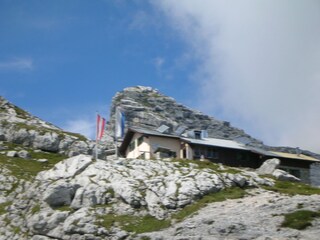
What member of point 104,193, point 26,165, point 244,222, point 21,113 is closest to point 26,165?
point 26,165

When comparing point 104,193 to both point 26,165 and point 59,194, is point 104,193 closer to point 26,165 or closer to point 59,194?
point 59,194

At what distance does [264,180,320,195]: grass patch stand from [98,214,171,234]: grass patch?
18.6 meters

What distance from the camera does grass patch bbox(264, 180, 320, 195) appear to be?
65406 mm

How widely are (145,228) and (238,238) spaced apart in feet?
39.0

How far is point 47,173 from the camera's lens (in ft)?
241

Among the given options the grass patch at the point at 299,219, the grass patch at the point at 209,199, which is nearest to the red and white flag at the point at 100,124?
the grass patch at the point at 209,199

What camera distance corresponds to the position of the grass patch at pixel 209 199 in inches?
2242

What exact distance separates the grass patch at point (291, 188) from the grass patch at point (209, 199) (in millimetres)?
5464

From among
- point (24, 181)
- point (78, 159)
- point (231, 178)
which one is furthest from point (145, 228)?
point (24, 181)

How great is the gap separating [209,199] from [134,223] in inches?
412

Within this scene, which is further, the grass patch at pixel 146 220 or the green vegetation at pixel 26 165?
the green vegetation at pixel 26 165

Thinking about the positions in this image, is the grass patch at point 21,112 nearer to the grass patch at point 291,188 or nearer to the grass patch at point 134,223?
the grass patch at point 291,188

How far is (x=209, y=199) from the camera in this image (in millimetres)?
60969

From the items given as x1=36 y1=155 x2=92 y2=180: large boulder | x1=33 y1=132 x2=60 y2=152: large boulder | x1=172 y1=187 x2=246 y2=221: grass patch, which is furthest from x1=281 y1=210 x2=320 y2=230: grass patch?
x1=33 y1=132 x2=60 y2=152: large boulder
